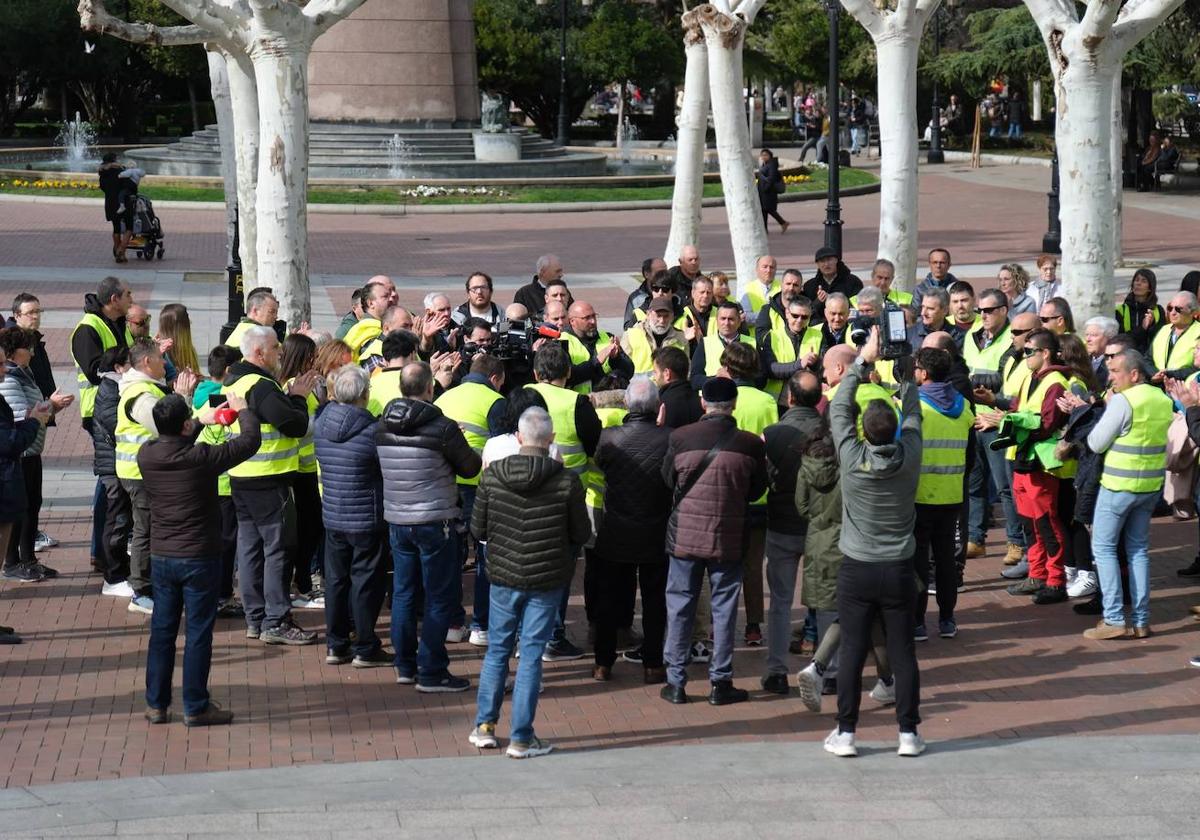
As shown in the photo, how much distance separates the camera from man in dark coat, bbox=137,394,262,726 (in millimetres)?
8305

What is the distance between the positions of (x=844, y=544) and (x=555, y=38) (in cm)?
4949

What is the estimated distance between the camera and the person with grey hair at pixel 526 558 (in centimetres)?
798

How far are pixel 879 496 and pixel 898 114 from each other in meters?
10.3

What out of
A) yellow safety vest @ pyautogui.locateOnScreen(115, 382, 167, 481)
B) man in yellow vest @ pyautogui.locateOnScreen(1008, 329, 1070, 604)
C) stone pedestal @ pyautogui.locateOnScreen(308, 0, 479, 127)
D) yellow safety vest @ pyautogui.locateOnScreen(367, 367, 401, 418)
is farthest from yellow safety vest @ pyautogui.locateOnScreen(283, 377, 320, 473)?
stone pedestal @ pyautogui.locateOnScreen(308, 0, 479, 127)

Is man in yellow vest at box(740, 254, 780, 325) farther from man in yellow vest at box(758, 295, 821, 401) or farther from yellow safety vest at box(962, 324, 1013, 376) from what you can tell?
yellow safety vest at box(962, 324, 1013, 376)

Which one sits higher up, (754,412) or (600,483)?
(754,412)

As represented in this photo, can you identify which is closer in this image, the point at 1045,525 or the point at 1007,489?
the point at 1045,525

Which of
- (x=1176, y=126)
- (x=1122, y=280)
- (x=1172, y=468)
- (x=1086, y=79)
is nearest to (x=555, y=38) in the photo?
(x=1176, y=126)

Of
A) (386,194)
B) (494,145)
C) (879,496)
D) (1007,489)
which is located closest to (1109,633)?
(1007,489)

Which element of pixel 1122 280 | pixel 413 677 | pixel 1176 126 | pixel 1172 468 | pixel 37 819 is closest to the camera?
pixel 37 819

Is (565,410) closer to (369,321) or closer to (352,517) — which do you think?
(352,517)

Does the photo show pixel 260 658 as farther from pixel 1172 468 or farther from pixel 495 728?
pixel 1172 468

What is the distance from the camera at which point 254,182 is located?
17828 millimetres

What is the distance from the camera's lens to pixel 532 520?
8000 mm
